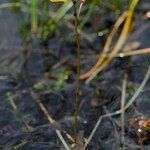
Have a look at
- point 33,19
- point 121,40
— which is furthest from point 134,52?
point 33,19

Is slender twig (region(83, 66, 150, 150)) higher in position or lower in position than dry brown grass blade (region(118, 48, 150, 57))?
lower

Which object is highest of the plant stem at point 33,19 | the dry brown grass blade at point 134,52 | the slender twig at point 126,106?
the plant stem at point 33,19

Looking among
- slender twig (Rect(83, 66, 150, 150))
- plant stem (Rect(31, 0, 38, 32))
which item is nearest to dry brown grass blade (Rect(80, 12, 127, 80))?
slender twig (Rect(83, 66, 150, 150))

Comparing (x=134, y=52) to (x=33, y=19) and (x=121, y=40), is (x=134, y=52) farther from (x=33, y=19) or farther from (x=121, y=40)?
(x=33, y=19)

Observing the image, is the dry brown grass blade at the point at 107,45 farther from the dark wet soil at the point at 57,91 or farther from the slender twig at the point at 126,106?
the slender twig at the point at 126,106

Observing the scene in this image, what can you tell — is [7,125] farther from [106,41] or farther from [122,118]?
[106,41]

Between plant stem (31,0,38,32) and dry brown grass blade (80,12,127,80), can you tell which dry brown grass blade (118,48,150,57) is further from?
plant stem (31,0,38,32)

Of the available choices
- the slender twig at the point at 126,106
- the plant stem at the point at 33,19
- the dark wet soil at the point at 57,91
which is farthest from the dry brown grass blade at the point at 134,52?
the plant stem at the point at 33,19

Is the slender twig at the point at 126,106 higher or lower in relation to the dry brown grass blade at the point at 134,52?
lower
